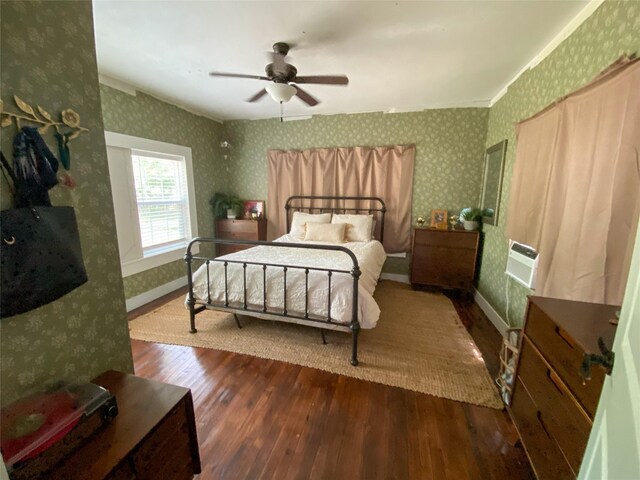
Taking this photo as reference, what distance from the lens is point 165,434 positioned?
3.15 ft

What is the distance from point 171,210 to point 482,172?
13.3 feet

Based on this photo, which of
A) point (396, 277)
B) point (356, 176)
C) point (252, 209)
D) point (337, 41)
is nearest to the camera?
point (337, 41)

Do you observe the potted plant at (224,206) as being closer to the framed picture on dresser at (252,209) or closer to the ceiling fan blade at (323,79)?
the framed picture on dresser at (252,209)

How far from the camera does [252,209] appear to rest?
14.1 ft

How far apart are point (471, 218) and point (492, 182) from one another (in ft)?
1.54

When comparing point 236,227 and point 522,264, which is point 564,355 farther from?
point 236,227

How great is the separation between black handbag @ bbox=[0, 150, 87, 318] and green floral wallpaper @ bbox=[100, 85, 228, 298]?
229 cm

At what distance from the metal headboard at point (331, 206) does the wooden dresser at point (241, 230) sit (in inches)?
16.9

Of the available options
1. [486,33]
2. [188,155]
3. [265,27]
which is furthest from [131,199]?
[486,33]

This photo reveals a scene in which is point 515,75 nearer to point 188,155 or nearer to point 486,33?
point 486,33

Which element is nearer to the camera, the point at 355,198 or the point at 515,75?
the point at 515,75

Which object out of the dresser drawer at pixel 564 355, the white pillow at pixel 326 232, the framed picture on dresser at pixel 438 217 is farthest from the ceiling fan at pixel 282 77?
the framed picture on dresser at pixel 438 217

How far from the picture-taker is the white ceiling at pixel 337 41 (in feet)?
5.32

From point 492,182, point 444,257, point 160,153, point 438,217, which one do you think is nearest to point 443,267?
point 444,257
